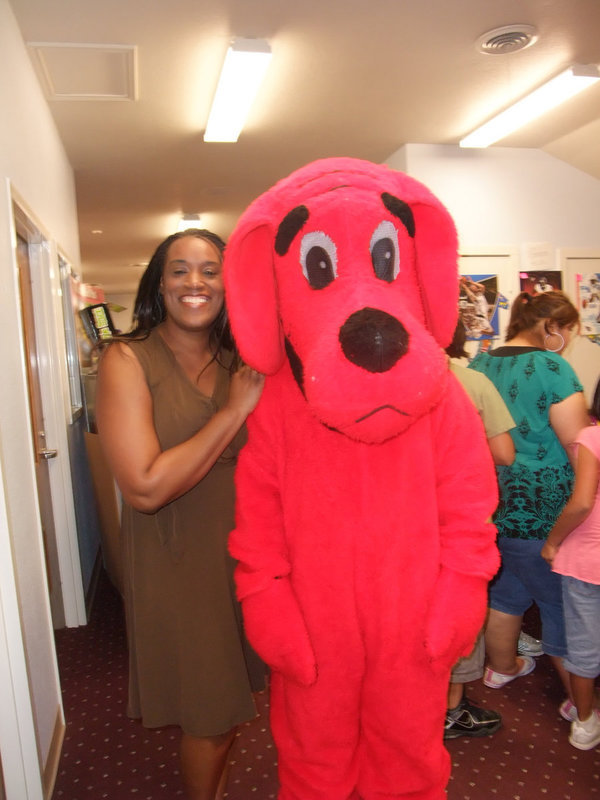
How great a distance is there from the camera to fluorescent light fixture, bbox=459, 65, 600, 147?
3.17 metres

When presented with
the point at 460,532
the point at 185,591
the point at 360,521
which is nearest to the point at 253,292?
the point at 360,521

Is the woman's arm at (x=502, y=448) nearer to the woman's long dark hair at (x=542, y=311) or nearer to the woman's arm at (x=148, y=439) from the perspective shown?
the woman's long dark hair at (x=542, y=311)

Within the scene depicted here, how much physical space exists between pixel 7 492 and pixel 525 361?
1.82m

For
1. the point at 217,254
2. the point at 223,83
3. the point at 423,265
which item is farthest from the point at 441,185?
the point at 423,265

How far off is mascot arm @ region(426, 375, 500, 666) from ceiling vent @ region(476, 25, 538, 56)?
2754mm

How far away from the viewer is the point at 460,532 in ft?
3.06

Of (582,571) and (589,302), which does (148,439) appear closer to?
(582,571)

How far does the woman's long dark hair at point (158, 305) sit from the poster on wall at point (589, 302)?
13.4 feet

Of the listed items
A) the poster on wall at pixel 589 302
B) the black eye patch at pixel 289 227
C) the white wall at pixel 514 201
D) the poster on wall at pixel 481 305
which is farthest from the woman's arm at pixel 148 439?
the poster on wall at pixel 589 302

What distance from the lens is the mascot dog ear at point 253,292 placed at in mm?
897

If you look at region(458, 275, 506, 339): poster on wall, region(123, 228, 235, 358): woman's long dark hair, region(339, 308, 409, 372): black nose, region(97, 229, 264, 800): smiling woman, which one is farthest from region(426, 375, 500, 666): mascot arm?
region(458, 275, 506, 339): poster on wall

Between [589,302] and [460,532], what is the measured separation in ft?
14.5

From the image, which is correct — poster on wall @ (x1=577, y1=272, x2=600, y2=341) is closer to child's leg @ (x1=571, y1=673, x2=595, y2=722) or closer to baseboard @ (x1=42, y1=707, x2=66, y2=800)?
child's leg @ (x1=571, y1=673, x2=595, y2=722)

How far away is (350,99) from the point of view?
12.1 ft
